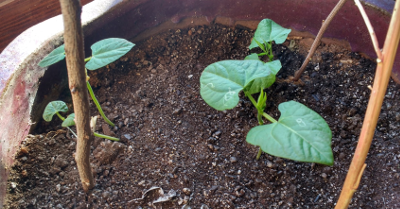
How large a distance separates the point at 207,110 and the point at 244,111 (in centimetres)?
13

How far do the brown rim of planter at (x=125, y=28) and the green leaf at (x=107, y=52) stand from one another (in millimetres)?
249

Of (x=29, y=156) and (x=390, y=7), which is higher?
(x=390, y=7)

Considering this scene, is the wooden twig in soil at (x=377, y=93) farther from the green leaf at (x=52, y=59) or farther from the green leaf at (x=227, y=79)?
the green leaf at (x=52, y=59)

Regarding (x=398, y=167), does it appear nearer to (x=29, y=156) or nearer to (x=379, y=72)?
(x=379, y=72)

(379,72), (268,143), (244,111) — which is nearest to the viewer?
(379,72)

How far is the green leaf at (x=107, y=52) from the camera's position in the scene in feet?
2.34

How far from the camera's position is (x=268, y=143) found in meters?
0.58

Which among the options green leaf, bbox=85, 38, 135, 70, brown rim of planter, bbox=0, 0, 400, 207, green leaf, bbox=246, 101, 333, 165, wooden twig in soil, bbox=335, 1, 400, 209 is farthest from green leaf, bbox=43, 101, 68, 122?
Answer: wooden twig in soil, bbox=335, 1, 400, 209

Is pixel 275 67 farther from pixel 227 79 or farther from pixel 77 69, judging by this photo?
pixel 77 69

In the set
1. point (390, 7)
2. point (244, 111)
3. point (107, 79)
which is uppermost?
point (390, 7)

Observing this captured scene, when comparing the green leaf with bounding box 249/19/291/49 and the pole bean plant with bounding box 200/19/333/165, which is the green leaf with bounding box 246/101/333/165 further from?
the green leaf with bounding box 249/19/291/49

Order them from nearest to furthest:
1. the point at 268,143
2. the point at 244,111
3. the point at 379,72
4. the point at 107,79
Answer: the point at 379,72
the point at 268,143
the point at 244,111
the point at 107,79

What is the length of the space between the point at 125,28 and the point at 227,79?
609mm

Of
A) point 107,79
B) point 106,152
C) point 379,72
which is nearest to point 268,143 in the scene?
point 379,72
